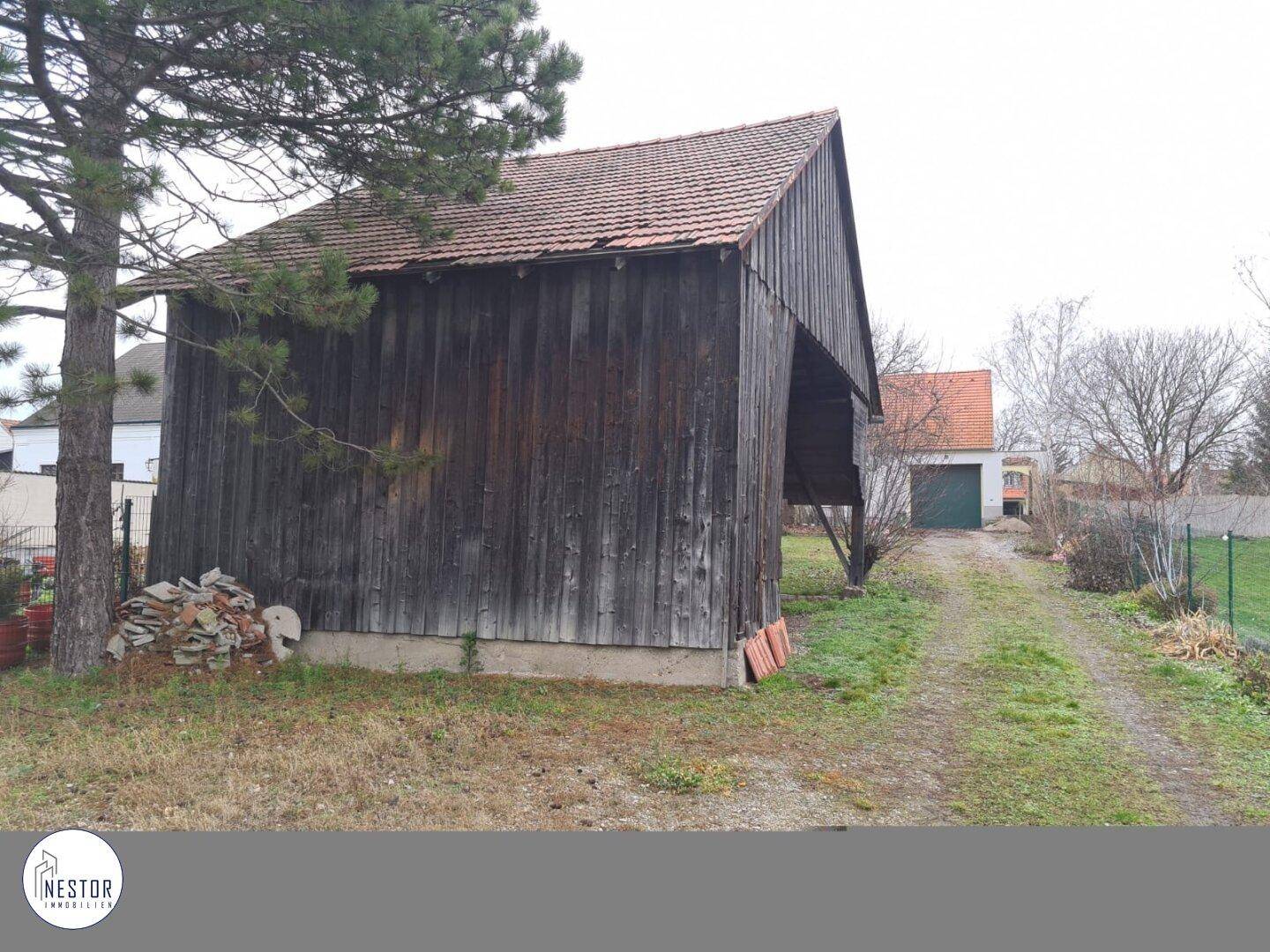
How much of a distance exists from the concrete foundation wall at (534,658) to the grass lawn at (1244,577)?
6.49 metres

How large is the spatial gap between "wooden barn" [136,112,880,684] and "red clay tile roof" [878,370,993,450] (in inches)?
613

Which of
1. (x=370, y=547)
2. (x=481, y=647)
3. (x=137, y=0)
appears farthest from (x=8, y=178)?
(x=481, y=647)

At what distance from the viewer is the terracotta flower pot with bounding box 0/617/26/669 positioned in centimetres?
933

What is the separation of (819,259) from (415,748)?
27.6 feet

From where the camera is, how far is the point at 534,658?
326 inches

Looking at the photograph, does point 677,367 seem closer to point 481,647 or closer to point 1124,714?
point 481,647

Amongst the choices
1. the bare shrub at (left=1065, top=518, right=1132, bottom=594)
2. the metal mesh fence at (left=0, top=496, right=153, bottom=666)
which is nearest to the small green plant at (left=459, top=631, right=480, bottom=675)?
the metal mesh fence at (left=0, top=496, right=153, bottom=666)

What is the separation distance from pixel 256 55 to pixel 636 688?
268 inches

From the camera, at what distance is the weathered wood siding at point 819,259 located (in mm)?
9055

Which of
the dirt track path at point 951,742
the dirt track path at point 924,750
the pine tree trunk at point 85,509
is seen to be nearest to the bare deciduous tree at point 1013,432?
the dirt track path at point 951,742

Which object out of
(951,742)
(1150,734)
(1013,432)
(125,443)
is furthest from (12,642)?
(1013,432)

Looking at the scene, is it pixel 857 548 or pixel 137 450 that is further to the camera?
pixel 137 450

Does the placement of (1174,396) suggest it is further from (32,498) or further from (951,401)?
(32,498)

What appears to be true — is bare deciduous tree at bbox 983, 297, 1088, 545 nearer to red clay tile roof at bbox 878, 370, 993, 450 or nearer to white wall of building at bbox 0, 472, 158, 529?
red clay tile roof at bbox 878, 370, 993, 450
